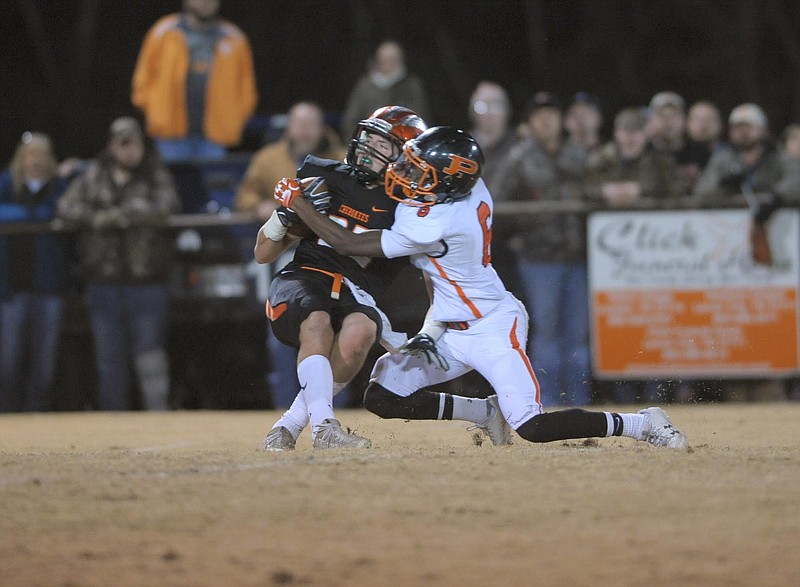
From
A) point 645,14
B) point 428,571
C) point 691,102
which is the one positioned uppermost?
point 645,14

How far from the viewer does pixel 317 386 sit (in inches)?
280

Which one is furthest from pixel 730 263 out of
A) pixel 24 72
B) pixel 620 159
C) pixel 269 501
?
pixel 24 72

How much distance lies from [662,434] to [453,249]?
1.49 metres

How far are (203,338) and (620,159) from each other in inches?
157

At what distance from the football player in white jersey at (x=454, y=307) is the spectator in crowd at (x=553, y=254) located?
363 cm

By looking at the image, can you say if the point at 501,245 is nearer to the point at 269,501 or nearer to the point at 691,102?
the point at 269,501

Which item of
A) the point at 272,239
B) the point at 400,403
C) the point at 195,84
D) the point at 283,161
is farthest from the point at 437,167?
the point at 195,84

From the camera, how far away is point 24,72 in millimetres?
16875

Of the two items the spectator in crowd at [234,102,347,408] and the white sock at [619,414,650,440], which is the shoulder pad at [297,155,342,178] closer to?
the white sock at [619,414,650,440]

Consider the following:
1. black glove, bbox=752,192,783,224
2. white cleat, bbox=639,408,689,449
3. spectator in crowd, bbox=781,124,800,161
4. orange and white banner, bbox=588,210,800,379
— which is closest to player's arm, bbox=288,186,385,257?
white cleat, bbox=639,408,689,449

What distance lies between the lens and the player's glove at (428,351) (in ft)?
23.4

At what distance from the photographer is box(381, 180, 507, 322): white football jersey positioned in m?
6.96

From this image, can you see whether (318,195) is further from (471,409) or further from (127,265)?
(127,265)

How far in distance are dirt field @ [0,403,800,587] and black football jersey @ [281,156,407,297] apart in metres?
1.11
